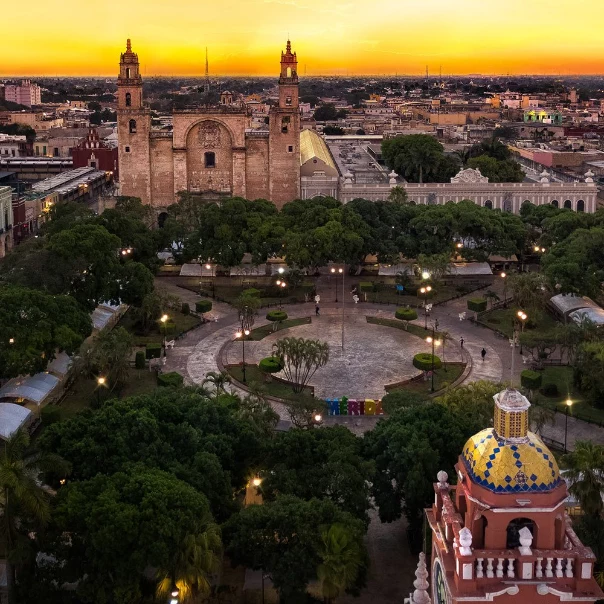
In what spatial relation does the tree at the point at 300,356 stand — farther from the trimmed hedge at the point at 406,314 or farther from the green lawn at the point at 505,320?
the green lawn at the point at 505,320

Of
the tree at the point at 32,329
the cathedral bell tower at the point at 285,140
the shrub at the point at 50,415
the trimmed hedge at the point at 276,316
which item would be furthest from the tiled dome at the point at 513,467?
the cathedral bell tower at the point at 285,140

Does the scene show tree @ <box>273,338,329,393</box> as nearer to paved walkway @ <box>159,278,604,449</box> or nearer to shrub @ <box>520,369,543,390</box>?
paved walkway @ <box>159,278,604,449</box>

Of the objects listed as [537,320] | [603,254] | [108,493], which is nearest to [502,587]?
[108,493]

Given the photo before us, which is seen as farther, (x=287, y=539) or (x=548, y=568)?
(x=287, y=539)

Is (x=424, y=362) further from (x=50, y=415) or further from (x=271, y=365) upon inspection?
(x=50, y=415)

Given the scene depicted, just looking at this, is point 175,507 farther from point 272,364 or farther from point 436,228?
point 436,228

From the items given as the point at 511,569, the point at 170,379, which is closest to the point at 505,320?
the point at 170,379

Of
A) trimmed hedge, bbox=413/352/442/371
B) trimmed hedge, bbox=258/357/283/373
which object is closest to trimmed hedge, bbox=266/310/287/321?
trimmed hedge, bbox=258/357/283/373
